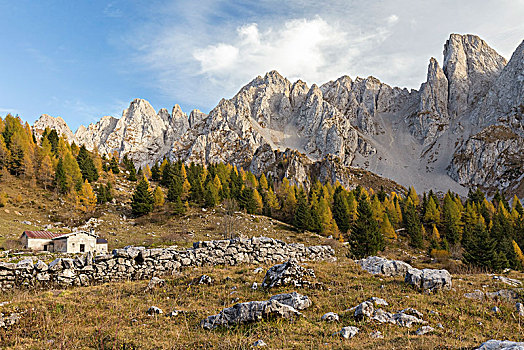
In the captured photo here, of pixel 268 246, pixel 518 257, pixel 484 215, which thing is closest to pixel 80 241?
pixel 268 246

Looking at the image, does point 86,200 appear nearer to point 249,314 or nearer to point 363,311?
point 249,314

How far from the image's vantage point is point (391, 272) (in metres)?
16.5

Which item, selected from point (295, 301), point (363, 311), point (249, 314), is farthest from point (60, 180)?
point (363, 311)

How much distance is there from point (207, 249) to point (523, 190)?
621ft

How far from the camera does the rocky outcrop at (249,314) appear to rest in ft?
29.0

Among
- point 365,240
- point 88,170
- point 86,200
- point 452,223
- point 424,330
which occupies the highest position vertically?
point 88,170

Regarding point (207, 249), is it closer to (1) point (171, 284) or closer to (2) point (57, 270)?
(1) point (171, 284)

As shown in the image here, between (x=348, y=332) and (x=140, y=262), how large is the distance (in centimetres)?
1365

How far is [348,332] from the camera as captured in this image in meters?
8.01

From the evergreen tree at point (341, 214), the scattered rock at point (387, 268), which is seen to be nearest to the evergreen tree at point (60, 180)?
the evergreen tree at point (341, 214)

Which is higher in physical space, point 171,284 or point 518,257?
point 171,284

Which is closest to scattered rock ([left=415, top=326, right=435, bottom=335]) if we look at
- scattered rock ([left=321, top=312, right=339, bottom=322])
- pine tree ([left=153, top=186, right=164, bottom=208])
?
scattered rock ([left=321, top=312, right=339, bottom=322])

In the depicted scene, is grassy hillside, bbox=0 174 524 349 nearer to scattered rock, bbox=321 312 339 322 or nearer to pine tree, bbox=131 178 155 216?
scattered rock, bbox=321 312 339 322

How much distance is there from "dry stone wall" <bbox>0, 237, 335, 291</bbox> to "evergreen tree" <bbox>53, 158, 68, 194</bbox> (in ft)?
223
